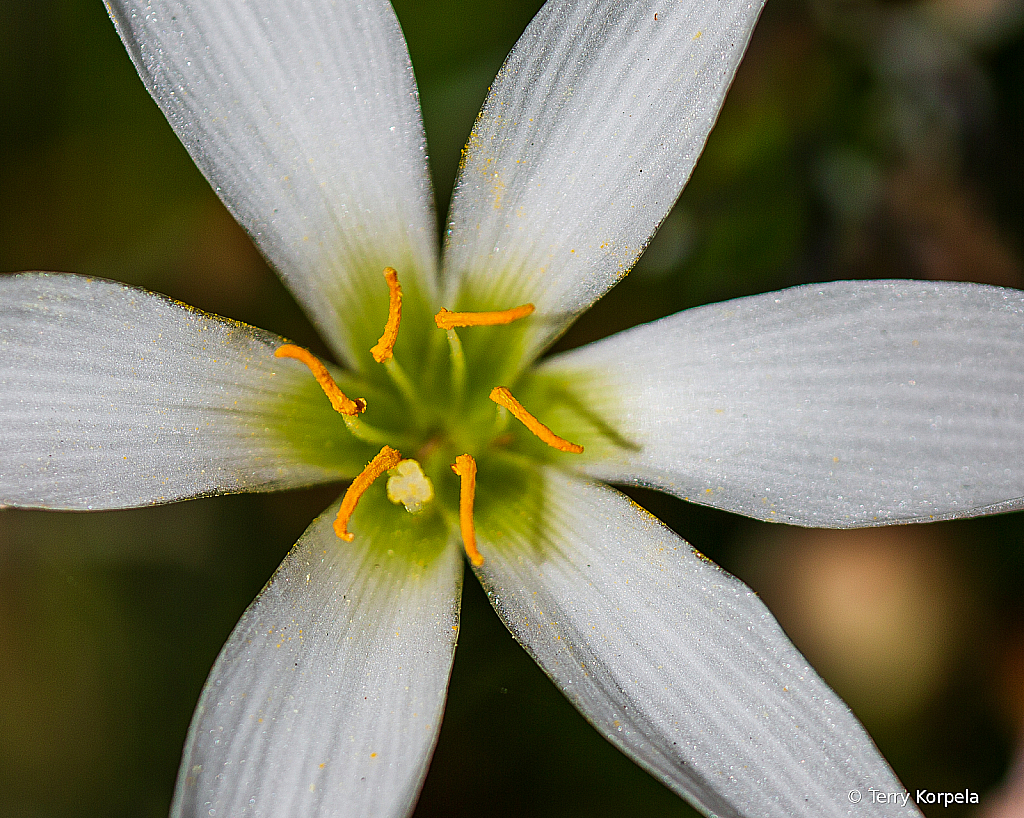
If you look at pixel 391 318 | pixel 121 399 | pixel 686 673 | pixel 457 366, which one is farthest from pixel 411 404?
pixel 686 673

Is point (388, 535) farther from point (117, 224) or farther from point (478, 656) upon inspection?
point (117, 224)

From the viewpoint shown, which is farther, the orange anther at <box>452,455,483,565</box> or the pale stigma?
the pale stigma

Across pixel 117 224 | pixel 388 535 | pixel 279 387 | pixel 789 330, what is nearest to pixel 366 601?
pixel 388 535

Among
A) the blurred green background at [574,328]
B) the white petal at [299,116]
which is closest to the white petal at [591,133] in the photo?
the white petal at [299,116]

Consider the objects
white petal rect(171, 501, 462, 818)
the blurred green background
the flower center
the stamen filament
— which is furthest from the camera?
the blurred green background

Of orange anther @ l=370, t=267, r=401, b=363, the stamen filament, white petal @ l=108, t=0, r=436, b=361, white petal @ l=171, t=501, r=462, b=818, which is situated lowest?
white petal @ l=171, t=501, r=462, b=818

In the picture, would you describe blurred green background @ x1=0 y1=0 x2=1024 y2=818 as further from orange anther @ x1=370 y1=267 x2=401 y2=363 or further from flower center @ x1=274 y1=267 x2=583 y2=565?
orange anther @ x1=370 y1=267 x2=401 y2=363

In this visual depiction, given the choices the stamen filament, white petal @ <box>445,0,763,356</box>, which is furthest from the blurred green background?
white petal @ <box>445,0,763,356</box>

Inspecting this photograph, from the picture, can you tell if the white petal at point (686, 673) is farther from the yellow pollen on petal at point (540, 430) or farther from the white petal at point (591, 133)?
the white petal at point (591, 133)
